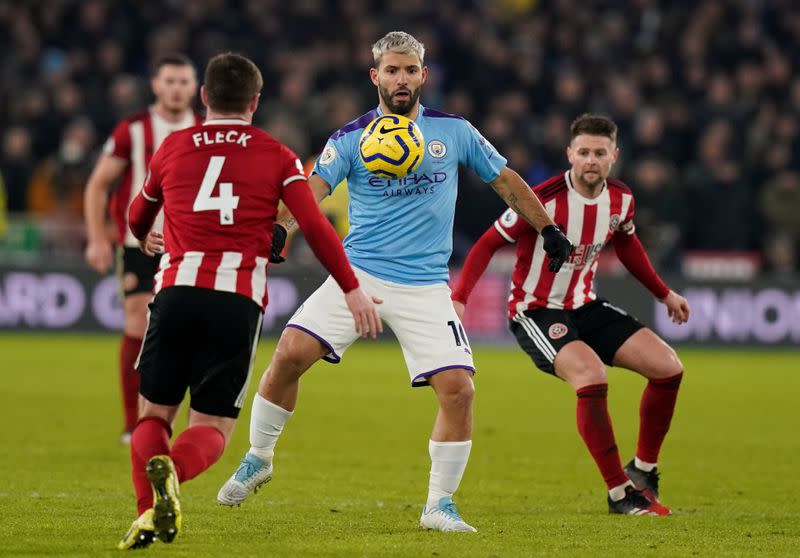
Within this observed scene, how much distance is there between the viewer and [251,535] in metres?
6.02

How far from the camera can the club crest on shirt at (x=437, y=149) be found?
21.1 ft

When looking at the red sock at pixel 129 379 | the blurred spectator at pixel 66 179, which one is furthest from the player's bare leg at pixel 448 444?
the blurred spectator at pixel 66 179

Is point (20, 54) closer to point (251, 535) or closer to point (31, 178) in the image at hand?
point (31, 178)

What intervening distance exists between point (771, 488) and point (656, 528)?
1.95 meters

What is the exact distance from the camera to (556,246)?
648 cm

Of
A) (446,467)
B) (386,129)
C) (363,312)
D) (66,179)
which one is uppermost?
(66,179)

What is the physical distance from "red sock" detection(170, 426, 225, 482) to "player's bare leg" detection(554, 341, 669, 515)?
2.32m

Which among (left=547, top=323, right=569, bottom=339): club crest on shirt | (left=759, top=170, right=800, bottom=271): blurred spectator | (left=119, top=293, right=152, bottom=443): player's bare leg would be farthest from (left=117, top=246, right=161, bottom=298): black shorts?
(left=759, top=170, right=800, bottom=271): blurred spectator

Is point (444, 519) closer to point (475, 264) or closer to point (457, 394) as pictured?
point (457, 394)

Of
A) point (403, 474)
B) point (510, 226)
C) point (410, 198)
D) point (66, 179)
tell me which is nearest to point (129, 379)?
point (403, 474)

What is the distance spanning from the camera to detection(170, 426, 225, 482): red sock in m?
5.39

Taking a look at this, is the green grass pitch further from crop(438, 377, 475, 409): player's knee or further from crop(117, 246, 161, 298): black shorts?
crop(117, 246, 161, 298): black shorts

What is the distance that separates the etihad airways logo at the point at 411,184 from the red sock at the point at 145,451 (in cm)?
164

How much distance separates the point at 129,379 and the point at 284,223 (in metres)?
3.53
